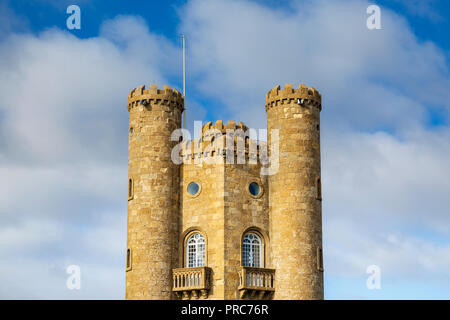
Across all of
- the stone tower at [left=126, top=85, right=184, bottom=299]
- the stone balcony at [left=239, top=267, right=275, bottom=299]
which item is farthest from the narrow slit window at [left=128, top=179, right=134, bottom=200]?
the stone balcony at [left=239, top=267, right=275, bottom=299]

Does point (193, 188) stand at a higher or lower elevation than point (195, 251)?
higher

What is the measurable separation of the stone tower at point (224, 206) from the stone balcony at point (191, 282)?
0.21 ft

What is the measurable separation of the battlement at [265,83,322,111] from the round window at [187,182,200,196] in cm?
738

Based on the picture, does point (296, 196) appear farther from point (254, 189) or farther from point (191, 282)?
point (191, 282)

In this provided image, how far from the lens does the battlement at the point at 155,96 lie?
5366 centimetres

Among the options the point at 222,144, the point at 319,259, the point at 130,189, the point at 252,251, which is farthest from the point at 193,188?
the point at 319,259

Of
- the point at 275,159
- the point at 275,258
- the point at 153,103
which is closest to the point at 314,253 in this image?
the point at 275,258

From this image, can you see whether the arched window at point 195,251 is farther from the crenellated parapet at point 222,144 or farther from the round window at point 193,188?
the crenellated parapet at point 222,144

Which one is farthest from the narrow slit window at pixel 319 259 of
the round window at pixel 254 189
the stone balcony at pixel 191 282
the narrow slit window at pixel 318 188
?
the stone balcony at pixel 191 282

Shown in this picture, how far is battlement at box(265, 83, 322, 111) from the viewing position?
5353 cm

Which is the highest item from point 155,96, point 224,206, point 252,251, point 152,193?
point 155,96

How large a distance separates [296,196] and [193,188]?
679cm

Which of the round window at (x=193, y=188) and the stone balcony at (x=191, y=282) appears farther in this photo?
the round window at (x=193, y=188)

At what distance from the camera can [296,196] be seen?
51906mm
